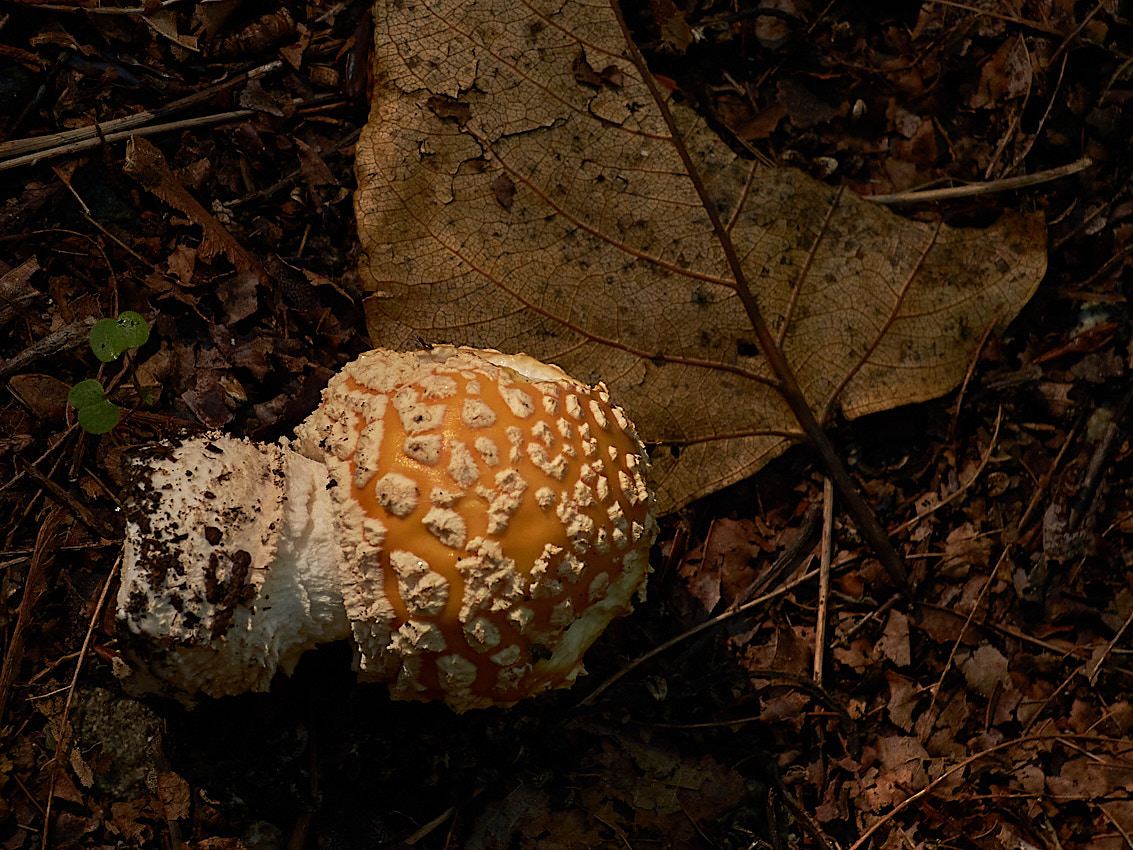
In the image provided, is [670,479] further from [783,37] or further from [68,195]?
Result: [68,195]

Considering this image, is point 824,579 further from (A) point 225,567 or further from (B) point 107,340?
(B) point 107,340

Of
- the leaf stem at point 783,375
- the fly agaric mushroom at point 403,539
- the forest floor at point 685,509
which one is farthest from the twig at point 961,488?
the fly agaric mushroom at point 403,539

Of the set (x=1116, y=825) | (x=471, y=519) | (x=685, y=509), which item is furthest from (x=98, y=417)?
(x=1116, y=825)

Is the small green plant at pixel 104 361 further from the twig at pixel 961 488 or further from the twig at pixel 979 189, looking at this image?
the twig at pixel 961 488

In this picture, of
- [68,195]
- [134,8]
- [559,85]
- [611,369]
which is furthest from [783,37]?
[68,195]

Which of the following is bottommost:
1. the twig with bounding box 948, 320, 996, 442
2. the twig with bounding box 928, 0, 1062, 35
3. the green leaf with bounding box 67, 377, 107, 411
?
the green leaf with bounding box 67, 377, 107, 411

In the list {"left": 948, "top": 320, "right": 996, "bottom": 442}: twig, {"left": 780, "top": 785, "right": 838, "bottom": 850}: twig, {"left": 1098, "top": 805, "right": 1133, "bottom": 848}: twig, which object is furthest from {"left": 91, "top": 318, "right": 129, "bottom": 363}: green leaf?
{"left": 1098, "top": 805, "right": 1133, "bottom": 848}: twig

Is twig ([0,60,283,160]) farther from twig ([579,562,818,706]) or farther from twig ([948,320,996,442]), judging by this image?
twig ([948,320,996,442])
